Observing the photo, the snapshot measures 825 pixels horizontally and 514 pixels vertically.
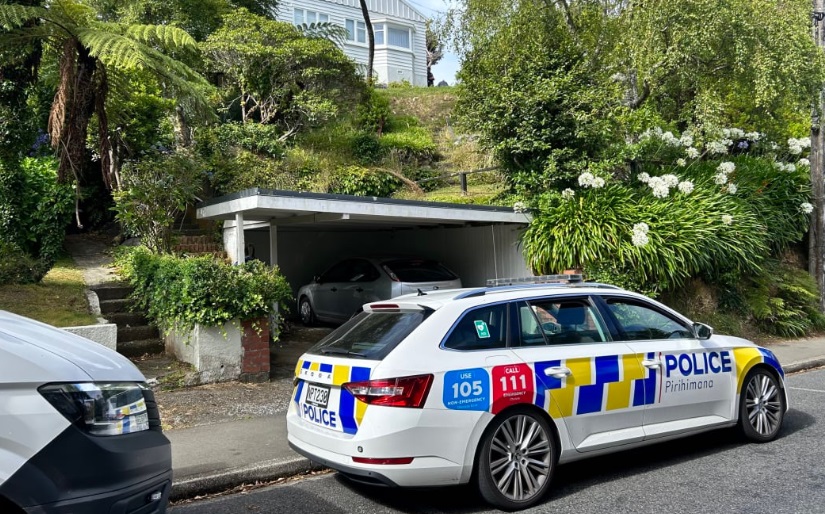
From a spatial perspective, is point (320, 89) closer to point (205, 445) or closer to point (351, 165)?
point (351, 165)

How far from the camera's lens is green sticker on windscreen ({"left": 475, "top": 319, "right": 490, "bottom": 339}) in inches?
204

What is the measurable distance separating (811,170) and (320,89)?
36.8 feet

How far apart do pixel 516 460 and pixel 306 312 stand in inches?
381

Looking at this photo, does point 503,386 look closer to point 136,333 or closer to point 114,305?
point 136,333

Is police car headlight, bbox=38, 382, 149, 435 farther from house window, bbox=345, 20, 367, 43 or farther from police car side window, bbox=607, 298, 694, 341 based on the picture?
house window, bbox=345, 20, 367, 43

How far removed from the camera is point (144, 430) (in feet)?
11.7

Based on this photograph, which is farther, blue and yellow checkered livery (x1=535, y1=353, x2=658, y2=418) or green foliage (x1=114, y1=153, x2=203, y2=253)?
green foliage (x1=114, y1=153, x2=203, y2=253)

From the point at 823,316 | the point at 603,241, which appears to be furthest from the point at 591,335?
the point at 823,316

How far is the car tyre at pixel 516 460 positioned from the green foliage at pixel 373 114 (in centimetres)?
1723

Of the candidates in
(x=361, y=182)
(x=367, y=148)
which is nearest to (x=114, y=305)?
(x=361, y=182)

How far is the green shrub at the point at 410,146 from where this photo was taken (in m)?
20.5

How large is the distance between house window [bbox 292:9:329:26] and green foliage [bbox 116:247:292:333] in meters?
24.3

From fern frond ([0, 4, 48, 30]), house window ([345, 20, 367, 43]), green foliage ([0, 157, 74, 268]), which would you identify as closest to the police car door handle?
fern frond ([0, 4, 48, 30])

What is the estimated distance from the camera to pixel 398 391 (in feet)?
15.2
